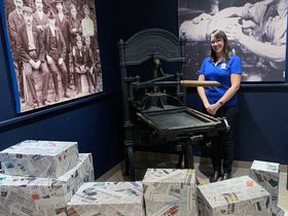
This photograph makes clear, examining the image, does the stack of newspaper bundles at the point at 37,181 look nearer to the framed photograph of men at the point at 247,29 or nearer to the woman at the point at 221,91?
the woman at the point at 221,91

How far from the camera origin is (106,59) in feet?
10.5

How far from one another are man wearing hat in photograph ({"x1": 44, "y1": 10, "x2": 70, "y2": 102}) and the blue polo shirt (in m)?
1.41

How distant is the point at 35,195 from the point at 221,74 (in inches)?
79.1

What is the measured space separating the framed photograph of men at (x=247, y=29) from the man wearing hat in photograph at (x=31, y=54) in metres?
1.68

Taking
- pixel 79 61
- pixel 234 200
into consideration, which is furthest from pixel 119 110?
pixel 234 200

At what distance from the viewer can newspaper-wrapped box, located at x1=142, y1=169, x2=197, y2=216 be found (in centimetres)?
170

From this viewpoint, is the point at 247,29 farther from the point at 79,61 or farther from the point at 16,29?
the point at 16,29

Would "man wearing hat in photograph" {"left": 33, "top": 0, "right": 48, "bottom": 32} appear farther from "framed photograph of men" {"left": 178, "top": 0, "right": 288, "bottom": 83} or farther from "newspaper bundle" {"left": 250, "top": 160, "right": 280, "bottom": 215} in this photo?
"newspaper bundle" {"left": 250, "top": 160, "right": 280, "bottom": 215}

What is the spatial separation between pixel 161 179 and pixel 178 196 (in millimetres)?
137

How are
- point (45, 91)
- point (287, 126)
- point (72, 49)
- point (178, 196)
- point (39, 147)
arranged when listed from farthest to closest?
point (287, 126) → point (72, 49) → point (45, 91) → point (39, 147) → point (178, 196)

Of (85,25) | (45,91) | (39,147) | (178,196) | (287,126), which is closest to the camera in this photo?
(178,196)

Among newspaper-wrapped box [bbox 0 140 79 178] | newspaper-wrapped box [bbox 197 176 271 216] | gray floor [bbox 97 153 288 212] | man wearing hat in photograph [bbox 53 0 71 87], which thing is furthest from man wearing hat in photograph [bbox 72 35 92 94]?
newspaper-wrapped box [bbox 197 176 271 216]

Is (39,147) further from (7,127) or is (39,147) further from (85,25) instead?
(85,25)

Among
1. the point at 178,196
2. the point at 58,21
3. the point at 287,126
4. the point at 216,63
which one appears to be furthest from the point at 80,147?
the point at 287,126
